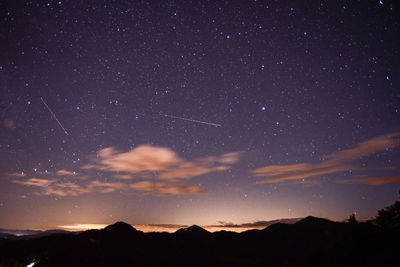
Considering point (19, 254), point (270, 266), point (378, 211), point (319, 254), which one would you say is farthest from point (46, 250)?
point (378, 211)

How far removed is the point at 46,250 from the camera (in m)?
170

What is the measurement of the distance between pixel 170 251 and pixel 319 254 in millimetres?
185021

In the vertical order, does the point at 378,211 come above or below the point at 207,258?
above

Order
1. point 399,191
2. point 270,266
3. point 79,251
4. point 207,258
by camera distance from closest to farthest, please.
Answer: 1. point 399,191
2. point 79,251
3. point 270,266
4. point 207,258

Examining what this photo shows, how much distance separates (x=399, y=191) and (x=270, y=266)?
183m

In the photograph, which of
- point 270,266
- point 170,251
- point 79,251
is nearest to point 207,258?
point 170,251

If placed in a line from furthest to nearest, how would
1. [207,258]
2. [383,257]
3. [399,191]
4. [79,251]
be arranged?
1. [207,258]
2. [79,251]
3. [399,191]
4. [383,257]

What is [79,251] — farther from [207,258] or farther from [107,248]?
[207,258]

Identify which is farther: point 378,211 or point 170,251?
point 170,251

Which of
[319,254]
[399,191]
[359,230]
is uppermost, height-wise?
[399,191]

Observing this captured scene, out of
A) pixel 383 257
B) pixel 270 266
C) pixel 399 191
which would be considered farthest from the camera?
pixel 270 266

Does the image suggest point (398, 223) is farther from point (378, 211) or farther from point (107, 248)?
point (107, 248)

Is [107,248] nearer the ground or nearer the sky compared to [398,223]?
nearer the ground

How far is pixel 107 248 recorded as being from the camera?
635 ft
